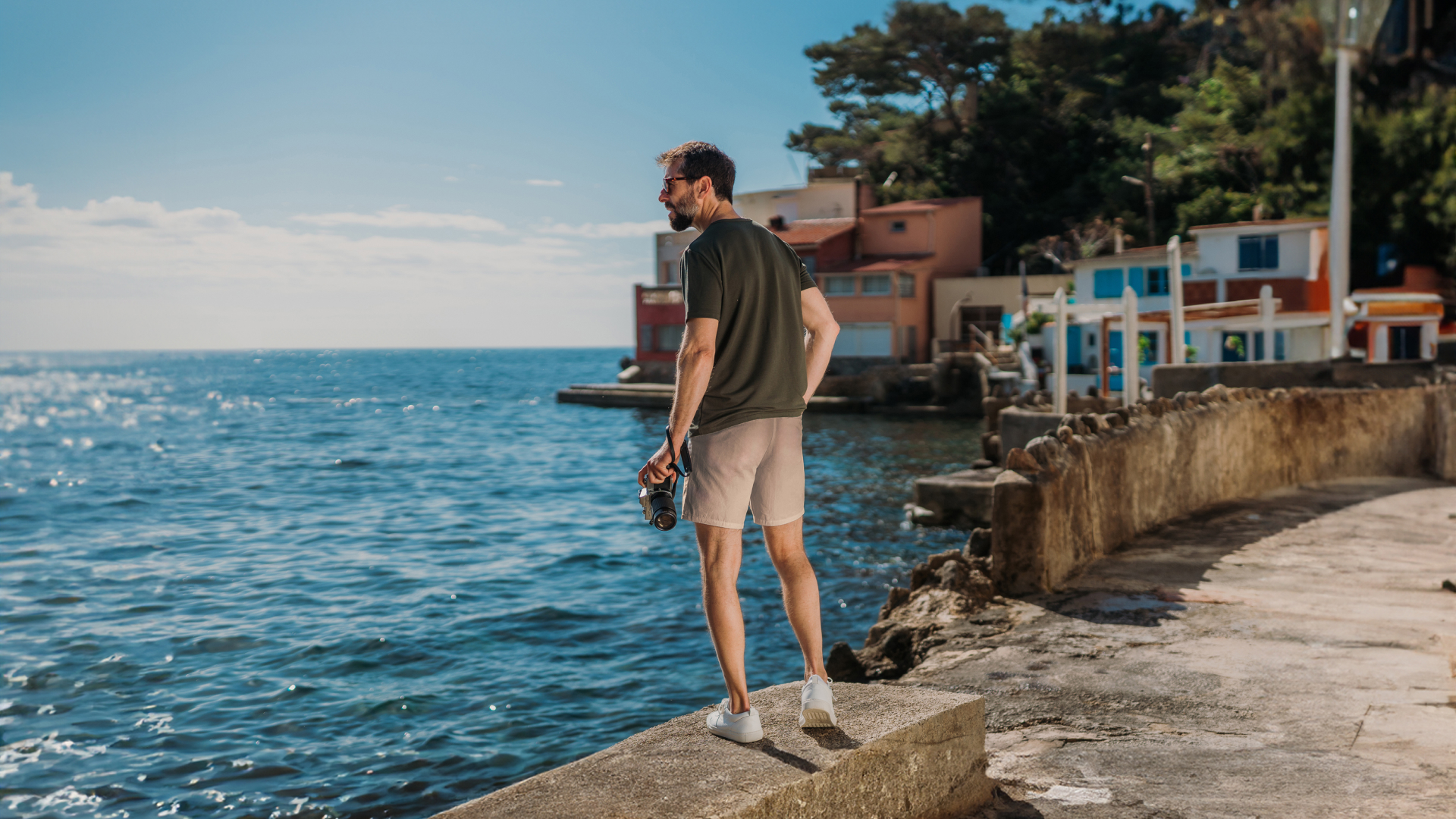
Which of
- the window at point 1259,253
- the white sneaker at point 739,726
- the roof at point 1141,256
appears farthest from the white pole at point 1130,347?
the roof at point 1141,256

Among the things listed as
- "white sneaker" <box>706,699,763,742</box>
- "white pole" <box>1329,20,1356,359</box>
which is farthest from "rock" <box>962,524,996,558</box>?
"white pole" <box>1329,20,1356,359</box>

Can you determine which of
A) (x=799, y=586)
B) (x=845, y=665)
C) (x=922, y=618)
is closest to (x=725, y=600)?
(x=799, y=586)

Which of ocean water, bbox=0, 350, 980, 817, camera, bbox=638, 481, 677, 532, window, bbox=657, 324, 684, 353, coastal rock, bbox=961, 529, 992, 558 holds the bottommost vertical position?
ocean water, bbox=0, 350, 980, 817

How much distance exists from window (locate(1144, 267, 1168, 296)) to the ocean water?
9.63m

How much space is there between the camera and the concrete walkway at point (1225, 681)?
3924mm

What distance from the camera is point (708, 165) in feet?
11.5

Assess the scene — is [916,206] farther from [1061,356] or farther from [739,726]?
[739,726]

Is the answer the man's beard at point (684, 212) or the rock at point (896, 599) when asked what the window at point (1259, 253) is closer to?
the rock at point (896, 599)

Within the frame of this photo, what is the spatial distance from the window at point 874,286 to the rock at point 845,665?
44.6 metres

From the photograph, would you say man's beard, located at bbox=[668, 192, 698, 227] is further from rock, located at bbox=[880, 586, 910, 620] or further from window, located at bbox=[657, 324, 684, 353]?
window, located at bbox=[657, 324, 684, 353]

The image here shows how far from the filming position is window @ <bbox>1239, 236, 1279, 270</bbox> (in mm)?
31234

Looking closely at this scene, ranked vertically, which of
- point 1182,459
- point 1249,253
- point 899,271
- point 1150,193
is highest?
point 1150,193

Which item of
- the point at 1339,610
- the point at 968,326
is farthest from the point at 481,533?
the point at 968,326

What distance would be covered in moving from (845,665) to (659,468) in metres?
4.47
